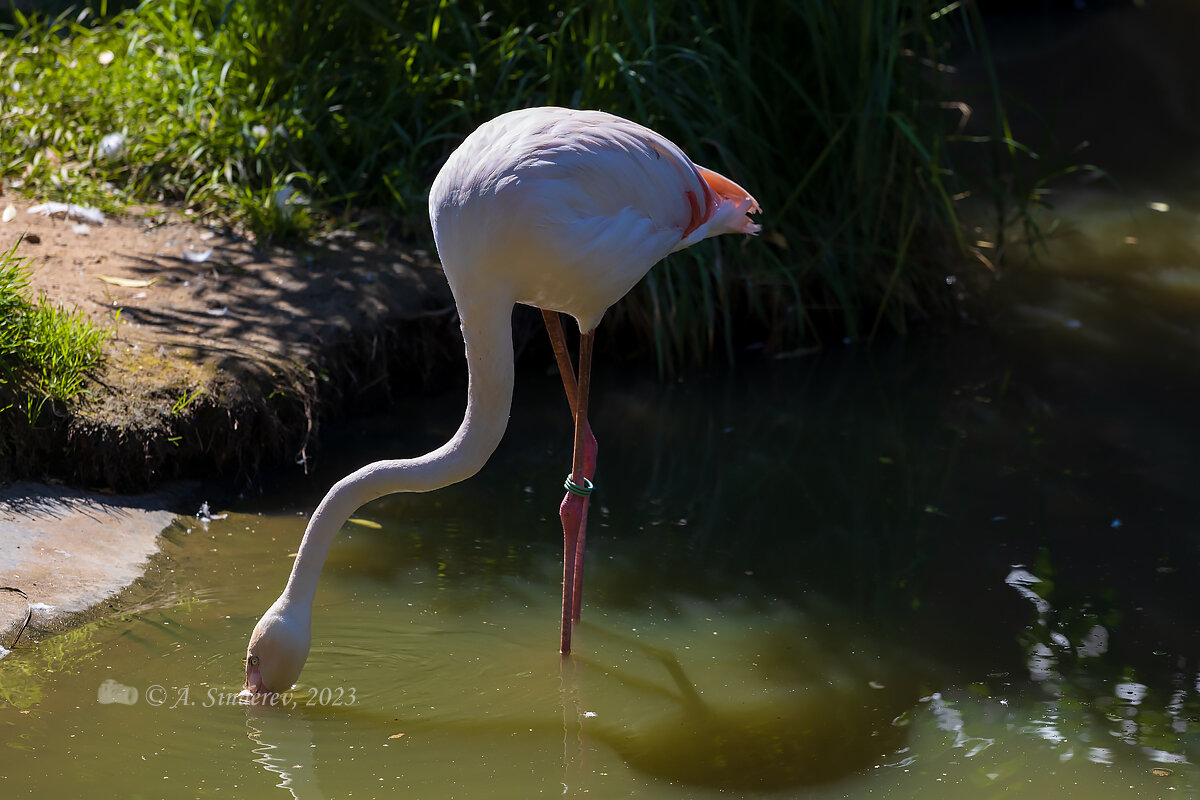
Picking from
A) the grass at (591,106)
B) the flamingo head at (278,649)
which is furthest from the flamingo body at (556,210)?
the grass at (591,106)

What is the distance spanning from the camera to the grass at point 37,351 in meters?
3.79

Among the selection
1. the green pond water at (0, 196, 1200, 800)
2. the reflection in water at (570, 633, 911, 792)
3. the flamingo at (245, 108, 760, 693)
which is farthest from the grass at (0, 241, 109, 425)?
the reflection in water at (570, 633, 911, 792)

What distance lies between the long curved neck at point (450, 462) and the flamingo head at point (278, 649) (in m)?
0.05

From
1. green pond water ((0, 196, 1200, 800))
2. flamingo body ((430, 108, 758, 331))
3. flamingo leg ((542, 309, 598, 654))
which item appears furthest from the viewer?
flamingo leg ((542, 309, 598, 654))

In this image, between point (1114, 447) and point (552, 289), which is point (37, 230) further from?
point (1114, 447)

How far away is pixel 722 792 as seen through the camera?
278 cm

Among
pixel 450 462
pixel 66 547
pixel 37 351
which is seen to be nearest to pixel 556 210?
pixel 450 462

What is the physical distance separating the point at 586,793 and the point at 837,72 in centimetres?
356

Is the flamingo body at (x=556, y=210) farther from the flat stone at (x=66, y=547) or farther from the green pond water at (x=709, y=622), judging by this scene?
the flat stone at (x=66, y=547)

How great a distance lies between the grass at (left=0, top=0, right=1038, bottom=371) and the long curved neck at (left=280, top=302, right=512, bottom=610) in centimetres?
A: 215

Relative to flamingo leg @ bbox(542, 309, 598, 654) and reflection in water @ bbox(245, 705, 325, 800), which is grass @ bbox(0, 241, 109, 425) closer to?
reflection in water @ bbox(245, 705, 325, 800)

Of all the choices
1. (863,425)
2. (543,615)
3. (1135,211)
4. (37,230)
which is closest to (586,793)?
(543,615)

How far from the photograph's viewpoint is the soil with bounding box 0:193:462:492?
391cm

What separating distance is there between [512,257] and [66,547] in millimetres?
1556
